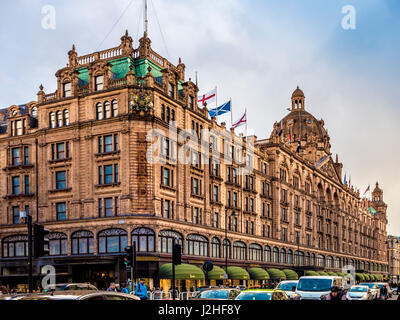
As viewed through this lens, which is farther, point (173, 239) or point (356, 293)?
point (173, 239)

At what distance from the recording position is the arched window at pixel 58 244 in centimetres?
5369

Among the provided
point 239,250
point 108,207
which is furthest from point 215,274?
point 108,207

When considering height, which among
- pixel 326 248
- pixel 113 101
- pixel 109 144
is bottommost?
pixel 326 248

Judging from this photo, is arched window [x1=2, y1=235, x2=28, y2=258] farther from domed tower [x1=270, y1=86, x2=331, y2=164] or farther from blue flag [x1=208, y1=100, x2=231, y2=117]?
domed tower [x1=270, y1=86, x2=331, y2=164]

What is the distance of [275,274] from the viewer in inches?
2928

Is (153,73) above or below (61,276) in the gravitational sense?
above

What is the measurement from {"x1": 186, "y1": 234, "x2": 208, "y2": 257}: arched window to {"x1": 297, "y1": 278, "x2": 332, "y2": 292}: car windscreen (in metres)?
26.4

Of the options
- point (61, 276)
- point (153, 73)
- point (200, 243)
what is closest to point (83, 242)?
point (61, 276)

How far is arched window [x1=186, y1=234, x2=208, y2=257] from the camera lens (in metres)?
56.9

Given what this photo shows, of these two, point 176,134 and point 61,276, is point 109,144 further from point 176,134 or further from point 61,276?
point 61,276

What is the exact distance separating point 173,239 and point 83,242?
8.72 metres

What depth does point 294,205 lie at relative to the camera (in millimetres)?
88625
